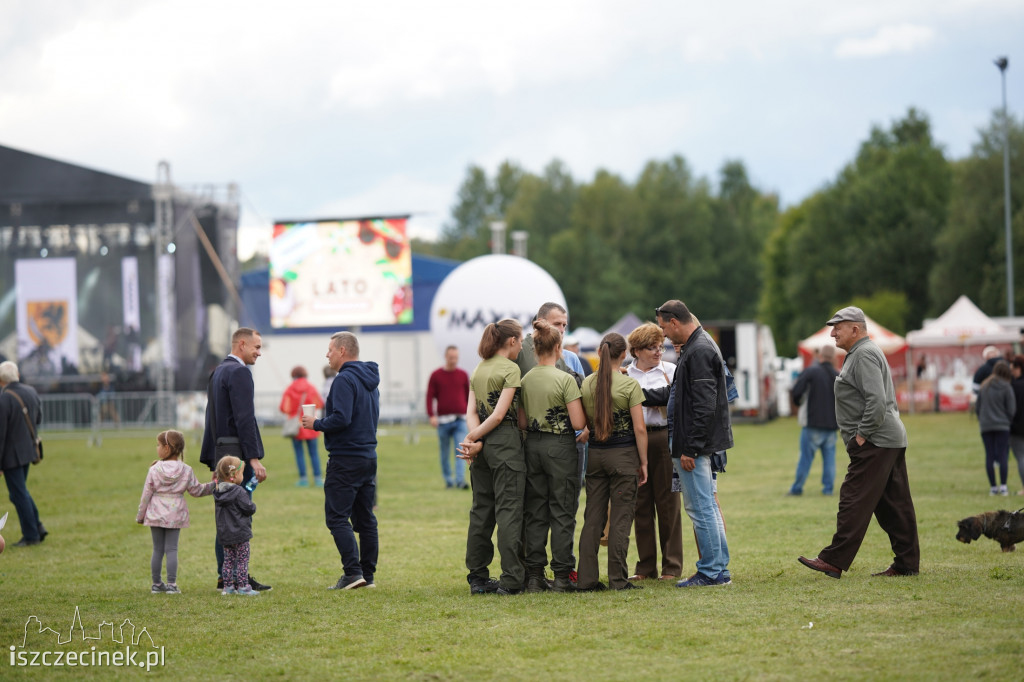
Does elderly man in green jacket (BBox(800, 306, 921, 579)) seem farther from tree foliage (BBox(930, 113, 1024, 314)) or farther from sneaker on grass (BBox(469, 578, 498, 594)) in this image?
tree foliage (BBox(930, 113, 1024, 314))

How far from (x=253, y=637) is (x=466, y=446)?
1938mm

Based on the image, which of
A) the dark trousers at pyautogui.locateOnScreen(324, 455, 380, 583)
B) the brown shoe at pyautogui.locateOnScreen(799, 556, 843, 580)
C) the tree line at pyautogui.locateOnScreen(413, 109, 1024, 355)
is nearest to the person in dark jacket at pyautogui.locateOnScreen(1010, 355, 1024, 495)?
the brown shoe at pyautogui.locateOnScreen(799, 556, 843, 580)

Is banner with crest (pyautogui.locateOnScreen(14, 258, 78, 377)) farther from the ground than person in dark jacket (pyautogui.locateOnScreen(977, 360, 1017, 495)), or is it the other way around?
banner with crest (pyautogui.locateOnScreen(14, 258, 78, 377))

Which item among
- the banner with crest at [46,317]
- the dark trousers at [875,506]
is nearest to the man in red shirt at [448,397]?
the dark trousers at [875,506]

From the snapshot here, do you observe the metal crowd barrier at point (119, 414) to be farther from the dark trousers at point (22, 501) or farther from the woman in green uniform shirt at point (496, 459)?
the woman in green uniform shirt at point (496, 459)

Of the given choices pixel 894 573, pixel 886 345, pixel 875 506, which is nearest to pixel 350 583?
pixel 875 506

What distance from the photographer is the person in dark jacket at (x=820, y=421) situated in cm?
1427

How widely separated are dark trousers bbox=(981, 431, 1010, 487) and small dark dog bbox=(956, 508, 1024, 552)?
5139mm

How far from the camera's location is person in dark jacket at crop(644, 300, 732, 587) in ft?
24.7

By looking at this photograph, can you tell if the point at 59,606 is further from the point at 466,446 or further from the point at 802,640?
the point at 802,640

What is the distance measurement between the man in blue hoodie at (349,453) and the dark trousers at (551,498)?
124 cm

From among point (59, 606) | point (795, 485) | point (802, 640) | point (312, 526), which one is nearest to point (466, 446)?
point (802, 640)

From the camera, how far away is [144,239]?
30188 mm

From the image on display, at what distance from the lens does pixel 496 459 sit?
7.63 meters
